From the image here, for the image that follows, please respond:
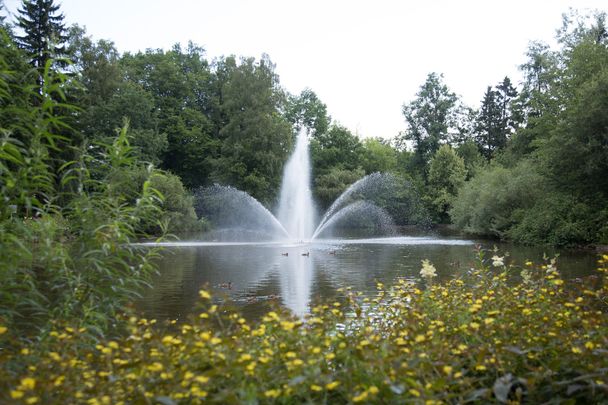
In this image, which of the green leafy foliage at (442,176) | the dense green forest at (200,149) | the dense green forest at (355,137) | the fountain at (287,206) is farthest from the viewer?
the green leafy foliage at (442,176)

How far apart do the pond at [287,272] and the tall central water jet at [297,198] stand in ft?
35.2

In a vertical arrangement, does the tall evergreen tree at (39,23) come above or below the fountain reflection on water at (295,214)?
above

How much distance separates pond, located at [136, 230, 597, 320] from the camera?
11.0 metres

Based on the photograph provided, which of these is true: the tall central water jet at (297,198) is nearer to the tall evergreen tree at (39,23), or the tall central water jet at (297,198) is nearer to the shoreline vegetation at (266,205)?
the shoreline vegetation at (266,205)

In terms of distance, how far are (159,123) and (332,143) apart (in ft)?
58.7

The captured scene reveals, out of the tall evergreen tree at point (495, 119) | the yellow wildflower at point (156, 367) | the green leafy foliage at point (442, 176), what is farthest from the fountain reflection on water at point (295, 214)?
the yellow wildflower at point (156, 367)

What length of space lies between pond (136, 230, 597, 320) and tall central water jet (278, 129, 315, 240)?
1074 cm

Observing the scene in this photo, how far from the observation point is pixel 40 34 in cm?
3456

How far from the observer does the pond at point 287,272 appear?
11.0 m

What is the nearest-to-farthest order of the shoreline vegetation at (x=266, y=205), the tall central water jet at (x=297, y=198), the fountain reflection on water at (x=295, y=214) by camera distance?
the shoreline vegetation at (x=266, y=205) < the fountain reflection on water at (x=295, y=214) < the tall central water jet at (x=297, y=198)

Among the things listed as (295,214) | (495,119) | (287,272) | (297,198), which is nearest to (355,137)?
(495,119)

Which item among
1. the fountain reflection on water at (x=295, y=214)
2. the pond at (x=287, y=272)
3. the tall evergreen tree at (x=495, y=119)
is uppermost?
the tall evergreen tree at (x=495, y=119)

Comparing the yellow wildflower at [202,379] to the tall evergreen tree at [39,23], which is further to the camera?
the tall evergreen tree at [39,23]

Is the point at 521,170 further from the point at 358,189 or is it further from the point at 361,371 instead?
the point at 361,371
